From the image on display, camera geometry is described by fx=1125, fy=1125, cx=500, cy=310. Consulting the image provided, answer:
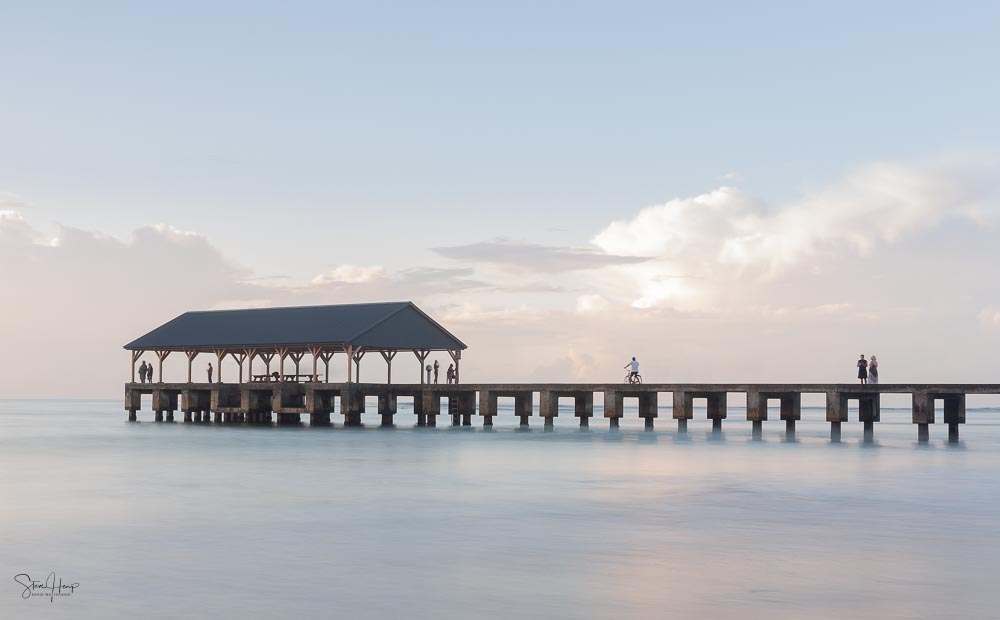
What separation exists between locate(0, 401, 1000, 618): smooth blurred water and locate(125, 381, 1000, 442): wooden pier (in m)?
10.9

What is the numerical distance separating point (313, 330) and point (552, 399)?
11051 millimetres

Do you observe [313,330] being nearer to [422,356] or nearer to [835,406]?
[422,356]

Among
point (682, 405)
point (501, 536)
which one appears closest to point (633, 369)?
point (682, 405)

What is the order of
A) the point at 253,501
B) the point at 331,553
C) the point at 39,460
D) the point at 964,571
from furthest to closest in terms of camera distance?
the point at 39,460 → the point at 253,501 → the point at 331,553 → the point at 964,571

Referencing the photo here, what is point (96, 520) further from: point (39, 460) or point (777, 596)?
point (39, 460)

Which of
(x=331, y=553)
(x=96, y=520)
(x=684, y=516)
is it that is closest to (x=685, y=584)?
(x=331, y=553)

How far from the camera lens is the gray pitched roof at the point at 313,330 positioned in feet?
160

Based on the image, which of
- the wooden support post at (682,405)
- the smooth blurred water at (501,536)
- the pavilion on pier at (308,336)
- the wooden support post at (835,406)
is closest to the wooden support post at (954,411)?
the wooden support post at (835,406)

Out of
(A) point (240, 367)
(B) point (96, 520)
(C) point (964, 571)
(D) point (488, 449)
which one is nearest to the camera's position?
(C) point (964, 571)

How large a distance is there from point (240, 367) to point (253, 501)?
39566 mm

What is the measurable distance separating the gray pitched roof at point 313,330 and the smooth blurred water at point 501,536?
17058 millimetres

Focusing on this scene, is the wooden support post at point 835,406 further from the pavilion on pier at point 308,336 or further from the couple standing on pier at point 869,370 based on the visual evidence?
the pavilion on pier at point 308,336

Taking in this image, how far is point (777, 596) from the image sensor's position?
37.8ft

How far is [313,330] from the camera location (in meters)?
50.0
